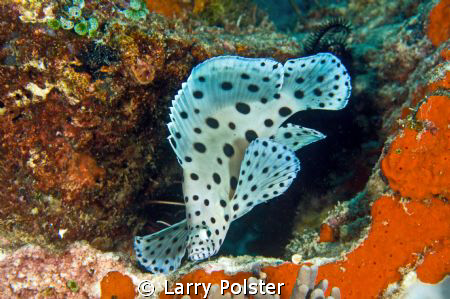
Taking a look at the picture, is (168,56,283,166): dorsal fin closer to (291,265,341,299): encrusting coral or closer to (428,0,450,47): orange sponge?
(291,265,341,299): encrusting coral

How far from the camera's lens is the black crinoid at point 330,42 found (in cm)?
498

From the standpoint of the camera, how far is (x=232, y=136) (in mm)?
3828

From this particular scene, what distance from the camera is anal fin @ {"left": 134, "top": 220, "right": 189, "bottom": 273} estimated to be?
11.8 ft

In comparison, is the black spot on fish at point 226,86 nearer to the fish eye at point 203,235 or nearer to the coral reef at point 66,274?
the fish eye at point 203,235

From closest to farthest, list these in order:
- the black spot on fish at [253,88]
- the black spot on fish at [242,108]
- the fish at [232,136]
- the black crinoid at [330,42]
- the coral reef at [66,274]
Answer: the coral reef at [66,274]
the fish at [232,136]
the black spot on fish at [253,88]
the black spot on fish at [242,108]
the black crinoid at [330,42]

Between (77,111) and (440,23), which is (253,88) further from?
(440,23)

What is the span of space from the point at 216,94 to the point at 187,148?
0.61 meters

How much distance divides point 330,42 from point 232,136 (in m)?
2.39

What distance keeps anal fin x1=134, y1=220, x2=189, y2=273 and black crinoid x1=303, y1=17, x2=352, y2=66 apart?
2.98 metres

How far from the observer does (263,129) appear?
12.8ft

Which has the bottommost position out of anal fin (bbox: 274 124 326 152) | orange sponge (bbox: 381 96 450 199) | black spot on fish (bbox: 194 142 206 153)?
orange sponge (bbox: 381 96 450 199)

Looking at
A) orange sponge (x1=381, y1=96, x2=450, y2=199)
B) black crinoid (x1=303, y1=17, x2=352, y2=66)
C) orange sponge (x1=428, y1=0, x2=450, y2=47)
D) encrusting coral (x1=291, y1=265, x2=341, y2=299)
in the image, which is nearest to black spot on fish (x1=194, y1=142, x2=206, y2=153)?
encrusting coral (x1=291, y1=265, x2=341, y2=299)

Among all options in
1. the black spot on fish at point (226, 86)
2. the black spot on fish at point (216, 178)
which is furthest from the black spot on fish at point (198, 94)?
the black spot on fish at point (216, 178)

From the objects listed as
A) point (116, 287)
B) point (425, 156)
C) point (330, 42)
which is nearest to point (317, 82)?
point (425, 156)
